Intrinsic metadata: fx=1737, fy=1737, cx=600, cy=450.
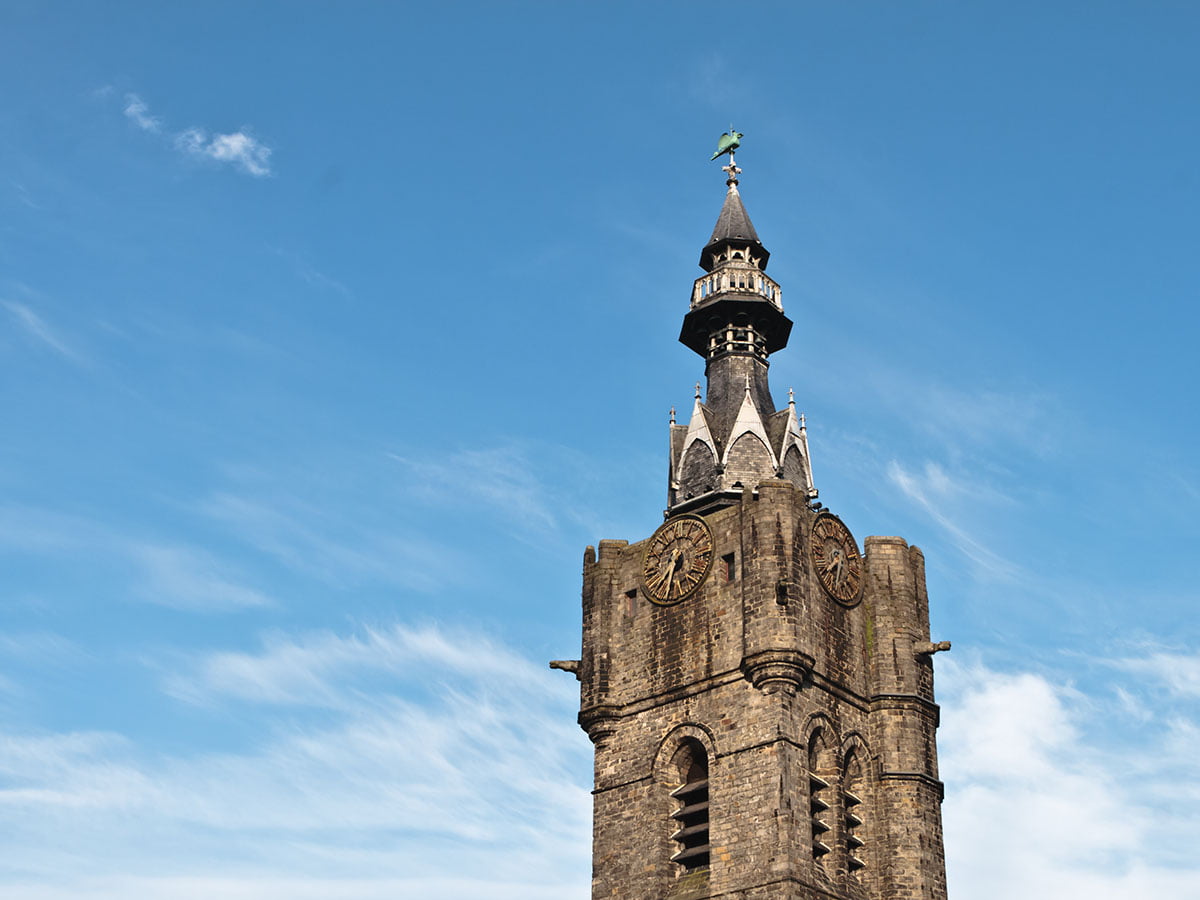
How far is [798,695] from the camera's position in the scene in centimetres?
4766

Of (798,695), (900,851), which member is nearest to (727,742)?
(798,695)

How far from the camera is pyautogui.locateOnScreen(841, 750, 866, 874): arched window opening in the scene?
156 feet

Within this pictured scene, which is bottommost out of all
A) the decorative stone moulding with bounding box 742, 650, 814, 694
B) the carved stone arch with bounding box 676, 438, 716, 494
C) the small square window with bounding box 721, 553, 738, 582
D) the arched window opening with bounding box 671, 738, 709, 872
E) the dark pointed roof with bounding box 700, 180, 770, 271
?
the arched window opening with bounding box 671, 738, 709, 872

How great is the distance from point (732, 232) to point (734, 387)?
21.0 feet

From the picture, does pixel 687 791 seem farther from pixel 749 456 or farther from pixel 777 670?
pixel 749 456

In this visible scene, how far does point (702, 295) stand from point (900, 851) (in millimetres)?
20797

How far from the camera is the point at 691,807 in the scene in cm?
4753

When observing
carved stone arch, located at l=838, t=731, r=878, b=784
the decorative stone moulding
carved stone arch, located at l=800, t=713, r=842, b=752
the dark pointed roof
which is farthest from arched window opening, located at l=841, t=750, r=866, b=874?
the dark pointed roof

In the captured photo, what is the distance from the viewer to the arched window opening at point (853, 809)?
47562 mm

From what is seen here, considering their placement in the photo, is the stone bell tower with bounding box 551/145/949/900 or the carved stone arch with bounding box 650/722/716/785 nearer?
the stone bell tower with bounding box 551/145/949/900

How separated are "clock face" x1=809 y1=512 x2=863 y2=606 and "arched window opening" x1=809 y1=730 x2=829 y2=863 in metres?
4.70

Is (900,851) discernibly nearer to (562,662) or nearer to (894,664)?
(894,664)

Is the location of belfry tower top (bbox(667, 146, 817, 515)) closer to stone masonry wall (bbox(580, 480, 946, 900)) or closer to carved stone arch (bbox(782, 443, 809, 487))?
carved stone arch (bbox(782, 443, 809, 487))

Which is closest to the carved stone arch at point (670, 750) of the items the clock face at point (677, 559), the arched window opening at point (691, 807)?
the arched window opening at point (691, 807)
